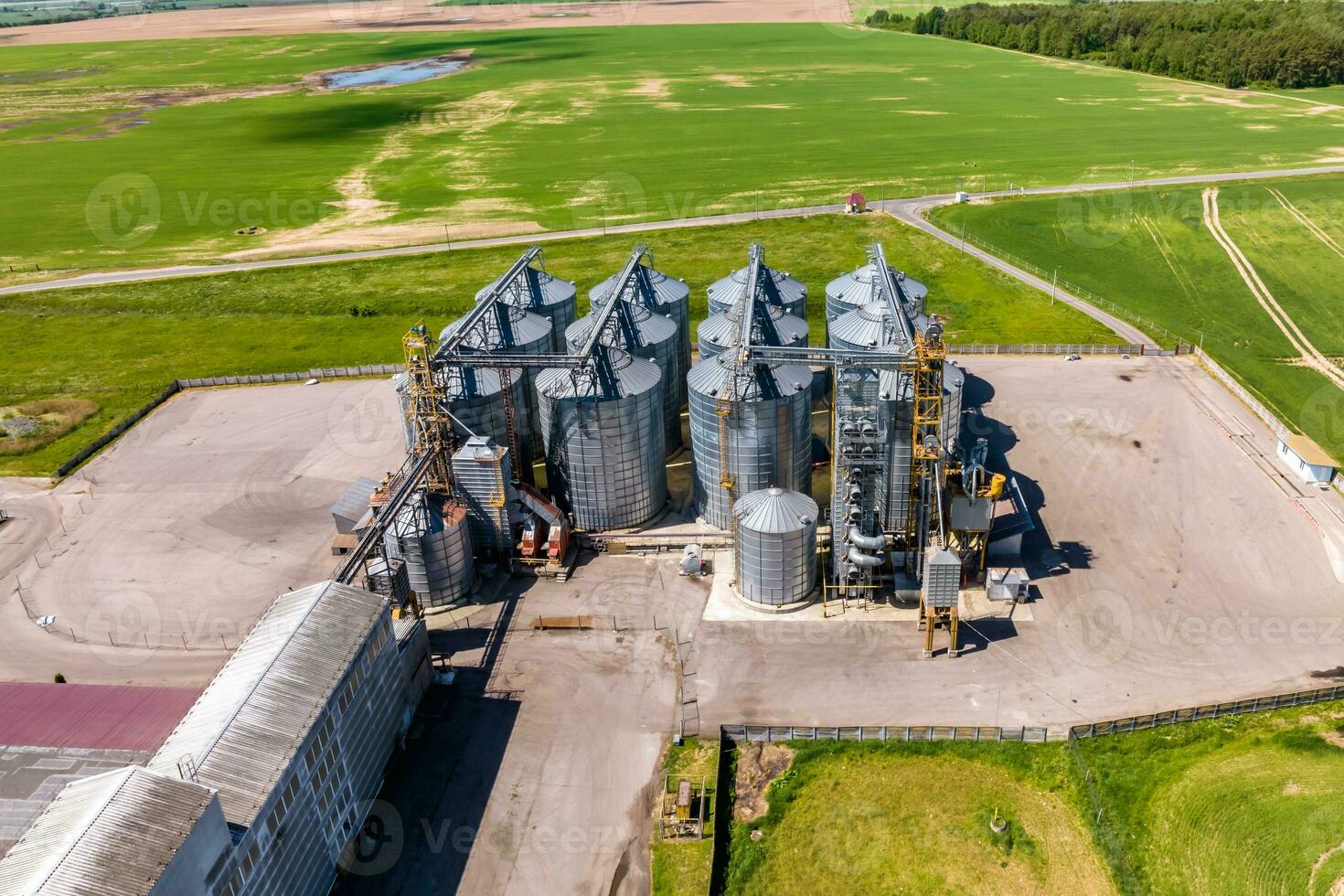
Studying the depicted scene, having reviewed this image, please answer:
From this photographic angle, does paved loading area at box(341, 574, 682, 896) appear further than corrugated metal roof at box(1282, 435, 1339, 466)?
No

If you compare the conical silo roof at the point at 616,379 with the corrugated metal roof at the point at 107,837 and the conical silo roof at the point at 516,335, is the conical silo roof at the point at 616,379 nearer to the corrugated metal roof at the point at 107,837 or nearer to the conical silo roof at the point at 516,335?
the conical silo roof at the point at 516,335

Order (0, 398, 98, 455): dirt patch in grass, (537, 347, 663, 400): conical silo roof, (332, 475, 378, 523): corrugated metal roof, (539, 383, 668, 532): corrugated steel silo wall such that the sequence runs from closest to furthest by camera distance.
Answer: (537, 347, 663, 400): conical silo roof < (539, 383, 668, 532): corrugated steel silo wall < (332, 475, 378, 523): corrugated metal roof < (0, 398, 98, 455): dirt patch in grass

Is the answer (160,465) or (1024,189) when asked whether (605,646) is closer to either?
(160,465)

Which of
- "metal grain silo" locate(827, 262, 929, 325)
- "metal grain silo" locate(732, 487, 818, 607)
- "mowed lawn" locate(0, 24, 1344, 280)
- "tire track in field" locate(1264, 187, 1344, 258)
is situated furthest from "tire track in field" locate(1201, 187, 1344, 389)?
"metal grain silo" locate(732, 487, 818, 607)

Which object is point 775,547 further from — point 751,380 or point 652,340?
point 652,340

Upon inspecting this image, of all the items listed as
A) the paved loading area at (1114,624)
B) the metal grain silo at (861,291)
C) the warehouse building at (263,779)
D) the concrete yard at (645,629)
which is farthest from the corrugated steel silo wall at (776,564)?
the metal grain silo at (861,291)

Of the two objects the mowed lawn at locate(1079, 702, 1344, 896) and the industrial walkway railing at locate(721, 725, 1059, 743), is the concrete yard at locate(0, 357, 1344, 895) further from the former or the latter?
the mowed lawn at locate(1079, 702, 1344, 896)

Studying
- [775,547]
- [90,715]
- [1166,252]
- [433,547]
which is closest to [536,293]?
[433,547]
